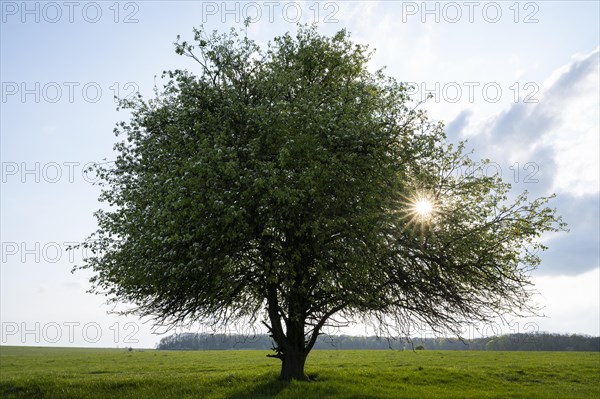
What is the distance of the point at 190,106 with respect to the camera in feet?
69.9

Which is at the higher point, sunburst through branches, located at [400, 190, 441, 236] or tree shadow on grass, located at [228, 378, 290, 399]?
sunburst through branches, located at [400, 190, 441, 236]

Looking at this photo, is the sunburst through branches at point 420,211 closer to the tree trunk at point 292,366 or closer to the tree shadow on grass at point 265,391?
the tree trunk at point 292,366

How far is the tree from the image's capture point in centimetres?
1877

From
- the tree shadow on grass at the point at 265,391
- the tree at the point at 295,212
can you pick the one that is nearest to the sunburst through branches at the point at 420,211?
the tree at the point at 295,212

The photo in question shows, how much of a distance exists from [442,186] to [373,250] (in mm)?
5168

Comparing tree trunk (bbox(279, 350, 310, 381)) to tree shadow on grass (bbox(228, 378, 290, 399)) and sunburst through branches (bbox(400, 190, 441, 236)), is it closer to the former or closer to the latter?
tree shadow on grass (bbox(228, 378, 290, 399))

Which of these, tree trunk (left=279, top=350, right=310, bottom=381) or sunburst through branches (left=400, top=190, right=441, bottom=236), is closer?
sunburst through branches (left=400, top=190, right=441, bottom=236)

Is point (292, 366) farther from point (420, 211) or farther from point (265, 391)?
point (420, 211)

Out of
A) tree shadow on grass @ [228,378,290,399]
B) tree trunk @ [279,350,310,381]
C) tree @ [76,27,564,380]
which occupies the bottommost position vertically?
tree shadow on grass @ [228,378,290,399]

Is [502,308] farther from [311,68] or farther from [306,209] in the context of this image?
[311,68]

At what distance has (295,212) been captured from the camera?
19.9 meters

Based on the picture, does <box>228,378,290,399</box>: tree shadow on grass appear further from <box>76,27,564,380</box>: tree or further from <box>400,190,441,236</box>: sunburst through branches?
<box>400,190,441,236</box>: sunburst through branches

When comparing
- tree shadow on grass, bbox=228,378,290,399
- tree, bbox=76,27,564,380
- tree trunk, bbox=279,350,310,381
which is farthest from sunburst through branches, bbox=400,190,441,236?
tree shadow on grass, bbox=228,378,290,399

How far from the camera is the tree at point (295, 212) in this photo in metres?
18.8
